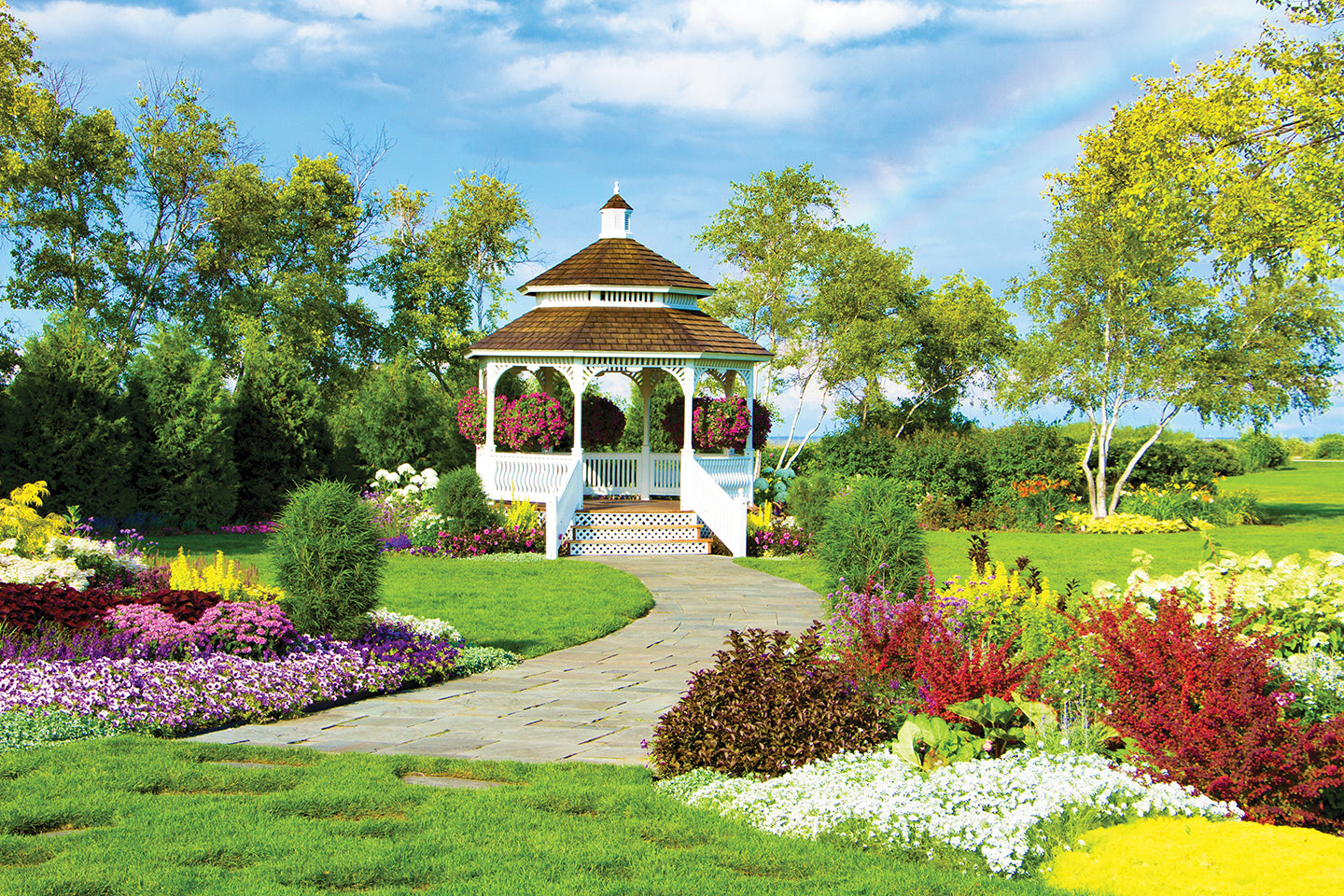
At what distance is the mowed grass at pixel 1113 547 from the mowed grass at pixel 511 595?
2447 mm

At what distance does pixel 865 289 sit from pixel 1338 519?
1267 cm

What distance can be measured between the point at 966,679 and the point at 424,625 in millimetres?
4944

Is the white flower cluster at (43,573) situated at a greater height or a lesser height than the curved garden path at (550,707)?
greater

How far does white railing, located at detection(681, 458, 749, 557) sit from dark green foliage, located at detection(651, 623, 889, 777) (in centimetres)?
1071

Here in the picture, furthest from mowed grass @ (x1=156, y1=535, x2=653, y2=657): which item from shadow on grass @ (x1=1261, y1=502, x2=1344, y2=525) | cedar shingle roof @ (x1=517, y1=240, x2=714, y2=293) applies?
shadow on grass @ (x1=1261, y1=502, x2=1344, y2=525)

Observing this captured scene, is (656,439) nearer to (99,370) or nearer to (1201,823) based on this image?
(99,370)

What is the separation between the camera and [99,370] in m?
17.0

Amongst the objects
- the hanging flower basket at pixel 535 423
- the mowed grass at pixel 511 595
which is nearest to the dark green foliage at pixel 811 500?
the mowed grass at pixel 511 595

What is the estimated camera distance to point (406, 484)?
2100 cm

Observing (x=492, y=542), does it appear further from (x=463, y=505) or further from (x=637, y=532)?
(x=637, y=532)

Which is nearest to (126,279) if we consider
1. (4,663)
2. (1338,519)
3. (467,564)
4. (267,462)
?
(267,462)

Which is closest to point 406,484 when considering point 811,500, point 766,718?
point 811,500

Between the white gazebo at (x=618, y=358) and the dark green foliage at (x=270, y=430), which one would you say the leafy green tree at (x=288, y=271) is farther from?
the white gazebo at (x=618, y=358)

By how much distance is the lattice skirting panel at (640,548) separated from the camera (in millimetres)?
17047
